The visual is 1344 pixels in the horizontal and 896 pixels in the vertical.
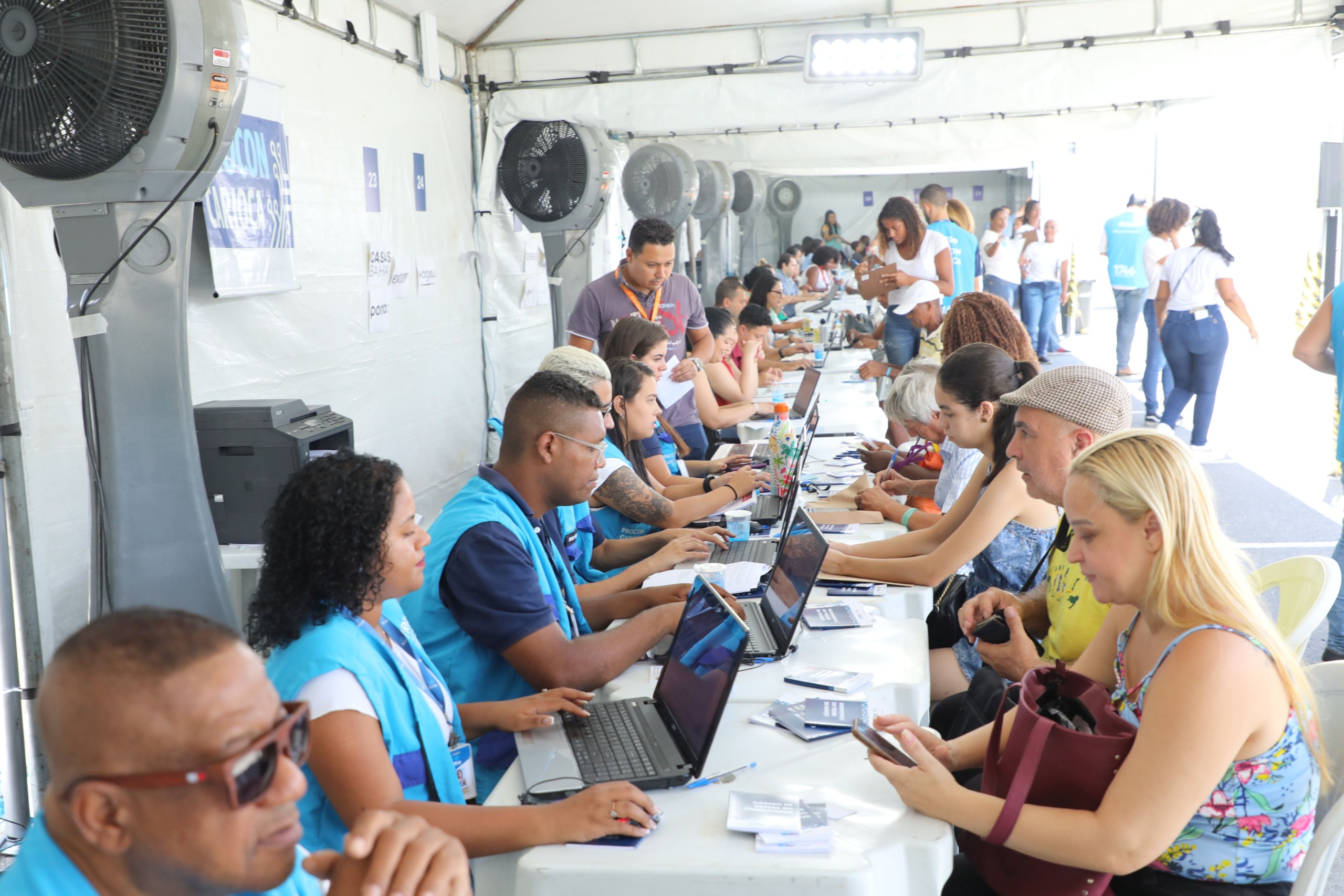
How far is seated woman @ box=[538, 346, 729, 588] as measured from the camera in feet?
8.78

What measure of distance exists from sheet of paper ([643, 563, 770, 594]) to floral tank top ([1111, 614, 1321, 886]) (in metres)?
1.18

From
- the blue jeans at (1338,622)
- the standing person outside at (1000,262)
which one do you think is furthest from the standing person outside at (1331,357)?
the standing person outside at (1000,262)

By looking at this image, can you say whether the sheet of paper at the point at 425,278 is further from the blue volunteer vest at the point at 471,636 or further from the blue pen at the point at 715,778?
the blue pen at the point at 715,778

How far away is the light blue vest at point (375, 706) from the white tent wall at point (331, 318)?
1612 millimetres

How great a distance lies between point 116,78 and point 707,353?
12.1 ft

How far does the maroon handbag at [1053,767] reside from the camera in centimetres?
137

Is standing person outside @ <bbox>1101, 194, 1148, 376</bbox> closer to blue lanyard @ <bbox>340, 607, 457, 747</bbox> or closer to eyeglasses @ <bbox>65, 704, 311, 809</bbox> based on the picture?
blue lanyard @ <bbox>340, 607, 457, 747</bbox>

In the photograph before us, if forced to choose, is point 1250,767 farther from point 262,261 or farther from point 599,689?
point 262,261

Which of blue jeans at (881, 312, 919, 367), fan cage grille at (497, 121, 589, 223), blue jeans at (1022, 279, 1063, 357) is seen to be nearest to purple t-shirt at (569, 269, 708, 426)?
fan cage grille at (497, 121, 589, 223)

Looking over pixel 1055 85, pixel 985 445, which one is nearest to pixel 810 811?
pixel 985 445

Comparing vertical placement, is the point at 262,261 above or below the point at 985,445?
above

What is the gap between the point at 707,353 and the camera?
5.46m

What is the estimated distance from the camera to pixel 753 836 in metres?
1.42

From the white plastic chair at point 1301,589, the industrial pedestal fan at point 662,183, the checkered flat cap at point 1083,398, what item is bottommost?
the white plastic chair at point 1301,589
